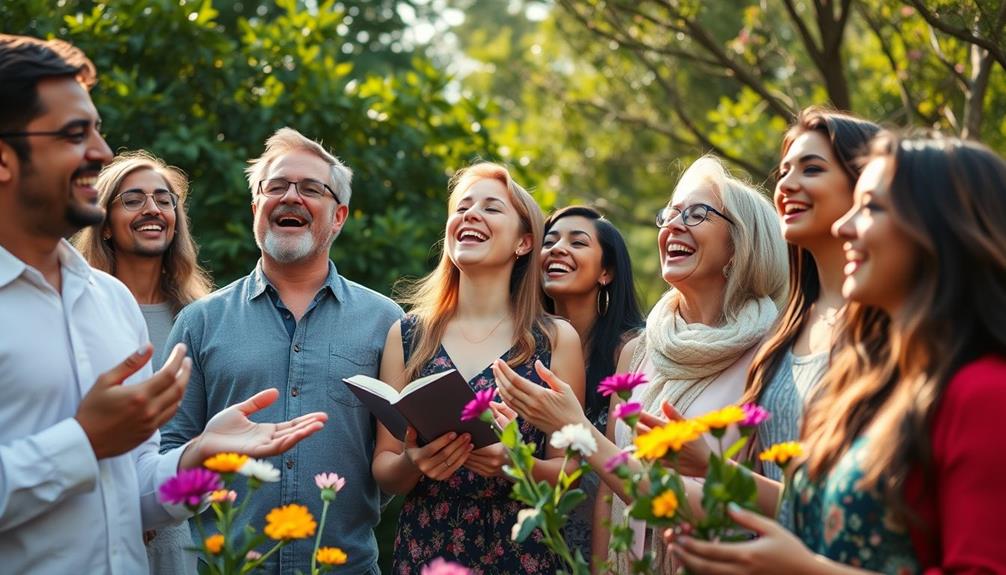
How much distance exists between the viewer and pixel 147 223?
4.80 meters

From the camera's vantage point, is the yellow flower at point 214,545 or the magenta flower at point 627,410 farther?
the magenta flower at point 627,410

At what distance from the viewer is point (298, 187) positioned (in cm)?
445

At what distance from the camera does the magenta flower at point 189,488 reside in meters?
2.40

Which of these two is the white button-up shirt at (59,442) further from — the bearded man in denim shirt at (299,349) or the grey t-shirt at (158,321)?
the grey t-shirt at (158,321)

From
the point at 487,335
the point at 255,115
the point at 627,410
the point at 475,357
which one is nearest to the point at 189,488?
the point at 627,410

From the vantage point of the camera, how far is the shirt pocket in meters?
4.14

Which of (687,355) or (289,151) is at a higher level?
(289,151)

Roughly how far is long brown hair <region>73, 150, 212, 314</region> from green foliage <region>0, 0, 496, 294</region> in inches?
37.7

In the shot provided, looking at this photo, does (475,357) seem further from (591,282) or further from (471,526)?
(591,282)

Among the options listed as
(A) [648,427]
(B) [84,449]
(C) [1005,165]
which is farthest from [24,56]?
(C) [1005,165]

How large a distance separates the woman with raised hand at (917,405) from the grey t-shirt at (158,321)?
9.91ft

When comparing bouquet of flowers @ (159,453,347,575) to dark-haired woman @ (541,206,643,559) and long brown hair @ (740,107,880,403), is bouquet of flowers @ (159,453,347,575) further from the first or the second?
dark-haired woman @ (541,206,643,559)

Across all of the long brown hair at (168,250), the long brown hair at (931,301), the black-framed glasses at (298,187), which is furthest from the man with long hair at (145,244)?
the long brown hair at (931,301)

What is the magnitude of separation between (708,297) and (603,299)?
93 centimetres
